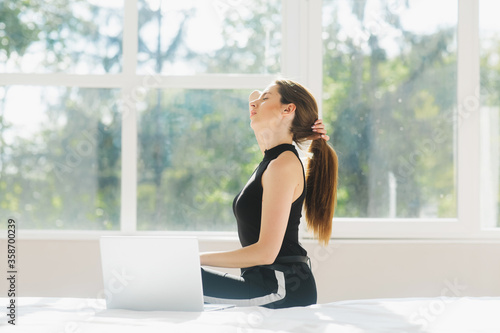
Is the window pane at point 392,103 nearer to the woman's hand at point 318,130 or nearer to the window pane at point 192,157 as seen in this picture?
the window pane at point 192,157

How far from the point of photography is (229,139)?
3.17m

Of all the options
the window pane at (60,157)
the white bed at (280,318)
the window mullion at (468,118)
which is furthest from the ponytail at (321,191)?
the window pane at (60,157)

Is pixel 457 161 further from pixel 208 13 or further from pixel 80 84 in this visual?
pixel 80 84

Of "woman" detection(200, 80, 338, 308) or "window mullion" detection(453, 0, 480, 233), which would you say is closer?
"woman" detection(200, 80, 338, 308)

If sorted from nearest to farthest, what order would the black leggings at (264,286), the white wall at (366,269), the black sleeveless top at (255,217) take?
the black leggings at (264,286) < the black sleeveless top at (255,217) < the white wall at (366,269)

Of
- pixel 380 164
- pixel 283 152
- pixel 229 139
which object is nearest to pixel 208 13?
pixel 229 139

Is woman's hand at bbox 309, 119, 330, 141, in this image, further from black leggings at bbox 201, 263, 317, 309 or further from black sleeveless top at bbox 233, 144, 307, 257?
black leggings at bbox 201, 263, 317, 309

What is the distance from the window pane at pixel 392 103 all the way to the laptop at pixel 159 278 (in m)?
1.83

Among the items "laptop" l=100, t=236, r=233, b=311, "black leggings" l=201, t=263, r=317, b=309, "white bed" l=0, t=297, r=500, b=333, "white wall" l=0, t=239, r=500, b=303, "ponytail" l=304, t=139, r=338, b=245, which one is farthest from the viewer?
"white wall" l=0, t=239, r=500, b=303

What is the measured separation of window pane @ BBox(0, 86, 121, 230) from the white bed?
1.75 meters

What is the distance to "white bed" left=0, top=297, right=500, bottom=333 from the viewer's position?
44.5 inches

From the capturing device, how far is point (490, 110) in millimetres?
3195

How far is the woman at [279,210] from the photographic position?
5.73 feet

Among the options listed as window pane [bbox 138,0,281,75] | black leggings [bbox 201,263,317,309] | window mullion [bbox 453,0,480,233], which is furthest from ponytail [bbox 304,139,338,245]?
window mullion [bbox 453,0,480,233]
